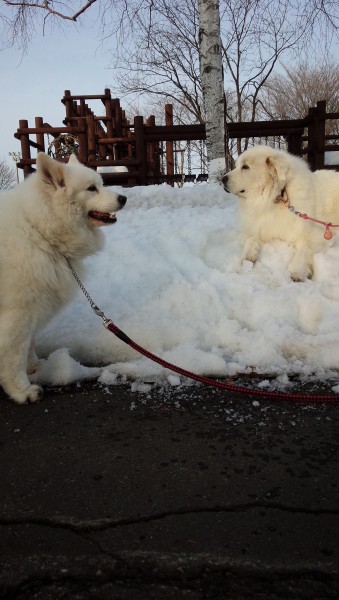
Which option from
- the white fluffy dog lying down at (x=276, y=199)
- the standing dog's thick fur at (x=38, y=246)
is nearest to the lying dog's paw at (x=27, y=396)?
the standing dog's thick fur at (x=38, y=246)

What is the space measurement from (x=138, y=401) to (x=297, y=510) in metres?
1.22

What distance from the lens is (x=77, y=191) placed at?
292 centimetres

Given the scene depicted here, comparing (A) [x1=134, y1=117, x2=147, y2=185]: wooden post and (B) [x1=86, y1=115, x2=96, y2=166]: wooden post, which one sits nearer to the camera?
(A) [x1=134, y1=117, x2=147, y2=185]: wooden post

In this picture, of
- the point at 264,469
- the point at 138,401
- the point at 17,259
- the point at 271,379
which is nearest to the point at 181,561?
the point at 264,469

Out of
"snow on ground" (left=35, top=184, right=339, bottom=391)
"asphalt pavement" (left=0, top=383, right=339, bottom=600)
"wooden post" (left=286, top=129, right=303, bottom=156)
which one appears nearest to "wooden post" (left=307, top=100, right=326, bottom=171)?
"wooden post" (left=286, top=129, right=303, bottom=156)

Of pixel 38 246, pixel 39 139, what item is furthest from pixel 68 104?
pixel 38 246

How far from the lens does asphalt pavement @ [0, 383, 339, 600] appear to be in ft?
4.46

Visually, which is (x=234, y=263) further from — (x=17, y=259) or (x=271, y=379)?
(x=17, y=259)

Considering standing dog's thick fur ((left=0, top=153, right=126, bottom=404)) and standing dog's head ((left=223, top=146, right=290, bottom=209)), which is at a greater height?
standing dog's head ((left=223, top=146, right=290, bottom=209))

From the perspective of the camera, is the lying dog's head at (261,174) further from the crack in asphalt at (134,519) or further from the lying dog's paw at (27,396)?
A: the crack in asphalt at (134,519)

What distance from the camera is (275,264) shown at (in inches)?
182

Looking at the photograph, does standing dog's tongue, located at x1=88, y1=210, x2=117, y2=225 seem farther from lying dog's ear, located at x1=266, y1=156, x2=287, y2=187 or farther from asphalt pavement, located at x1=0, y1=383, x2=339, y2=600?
lying dog's ear, located at x1=266, y1=156, x2=287, y2=187

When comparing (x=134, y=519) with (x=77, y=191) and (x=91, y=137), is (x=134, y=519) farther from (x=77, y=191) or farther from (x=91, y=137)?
(x=91, y=137)

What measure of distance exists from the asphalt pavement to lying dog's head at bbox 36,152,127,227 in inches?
52.4
